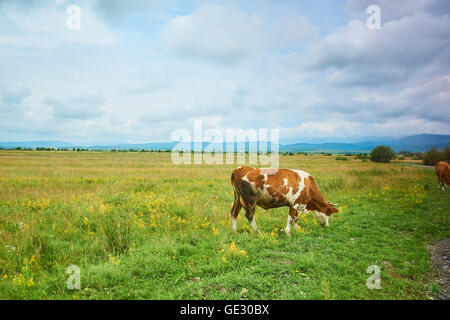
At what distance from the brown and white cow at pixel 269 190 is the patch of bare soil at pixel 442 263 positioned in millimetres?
3763

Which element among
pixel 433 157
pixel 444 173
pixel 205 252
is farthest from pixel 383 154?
pixel 205 252

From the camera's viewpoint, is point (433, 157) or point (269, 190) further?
point (433, 157)

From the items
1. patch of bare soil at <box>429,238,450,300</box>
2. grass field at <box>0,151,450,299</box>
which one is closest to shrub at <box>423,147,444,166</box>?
grass field at <box>0,151,450,299</box>

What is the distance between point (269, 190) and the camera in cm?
813

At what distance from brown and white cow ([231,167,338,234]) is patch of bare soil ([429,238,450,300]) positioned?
3763 mm

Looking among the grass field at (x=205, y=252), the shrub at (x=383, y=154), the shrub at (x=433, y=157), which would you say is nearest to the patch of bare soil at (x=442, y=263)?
the grass field at (x=205, y=252)

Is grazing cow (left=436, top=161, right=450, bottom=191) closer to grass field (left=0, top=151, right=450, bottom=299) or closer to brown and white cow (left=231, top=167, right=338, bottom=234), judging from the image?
grass field (left=0, top=151, right=450, bottom=299)

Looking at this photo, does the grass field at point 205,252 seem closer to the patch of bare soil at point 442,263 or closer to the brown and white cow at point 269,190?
the patch of bare soil at point 442,263

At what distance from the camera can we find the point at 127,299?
15.3 feet

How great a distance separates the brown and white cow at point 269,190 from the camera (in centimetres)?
815

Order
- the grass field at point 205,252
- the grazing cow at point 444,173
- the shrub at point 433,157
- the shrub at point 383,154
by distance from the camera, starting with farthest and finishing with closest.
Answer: the shrub at point 383,154, the shrub at point 433,157, the grazing cow at point 444,173, the grass field at point 205,252

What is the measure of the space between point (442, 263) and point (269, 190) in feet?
15.9

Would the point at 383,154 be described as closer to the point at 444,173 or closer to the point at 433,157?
the point at 433,157
